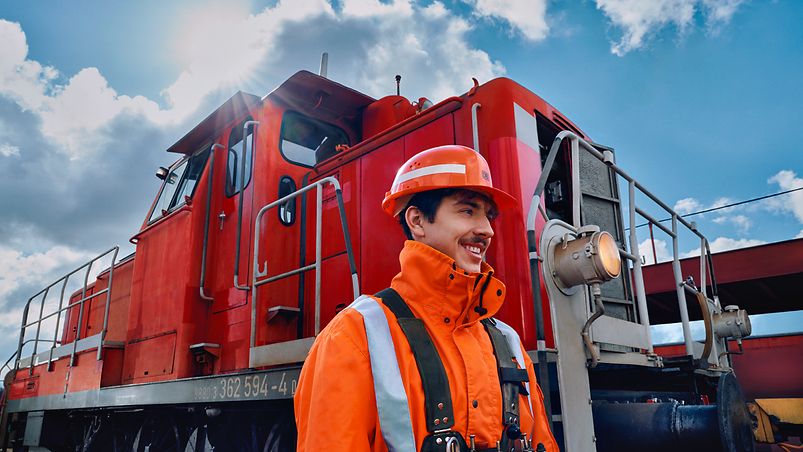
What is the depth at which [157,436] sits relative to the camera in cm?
462

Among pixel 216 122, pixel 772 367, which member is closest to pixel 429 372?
pixel 216 122

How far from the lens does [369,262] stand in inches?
139

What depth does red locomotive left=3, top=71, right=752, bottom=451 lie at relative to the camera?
2.50m

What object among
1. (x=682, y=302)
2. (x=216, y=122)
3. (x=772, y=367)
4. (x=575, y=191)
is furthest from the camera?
(x=772, y=367)

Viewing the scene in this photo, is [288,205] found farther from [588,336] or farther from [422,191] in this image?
[422,191]

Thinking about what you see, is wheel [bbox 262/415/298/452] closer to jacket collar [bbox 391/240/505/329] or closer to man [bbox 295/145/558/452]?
man [bbox 295/145/558/452]

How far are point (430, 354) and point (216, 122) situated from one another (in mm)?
4040

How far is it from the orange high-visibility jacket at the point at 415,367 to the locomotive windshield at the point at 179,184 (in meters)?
3.83

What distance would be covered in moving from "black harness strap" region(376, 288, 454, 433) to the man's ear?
0.94 ft

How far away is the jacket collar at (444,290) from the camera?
1511 mm

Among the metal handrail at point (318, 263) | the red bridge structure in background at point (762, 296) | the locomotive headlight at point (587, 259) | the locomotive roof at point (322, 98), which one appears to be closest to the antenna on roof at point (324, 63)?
the locomotive roof at point (322, 98)

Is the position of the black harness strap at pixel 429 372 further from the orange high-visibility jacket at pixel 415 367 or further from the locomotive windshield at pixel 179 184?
the locomotive windshield at pixel 179 184

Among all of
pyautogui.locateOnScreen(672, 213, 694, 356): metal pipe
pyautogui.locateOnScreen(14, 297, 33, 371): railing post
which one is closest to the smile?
pyautogui.locateOnScreen(672, 213, 694, 356): metal pipe

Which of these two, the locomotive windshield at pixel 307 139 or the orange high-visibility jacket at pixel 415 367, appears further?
the locomotive windshield at pixel 307 139
